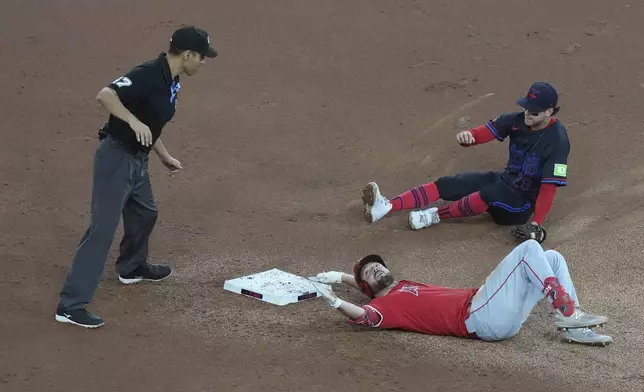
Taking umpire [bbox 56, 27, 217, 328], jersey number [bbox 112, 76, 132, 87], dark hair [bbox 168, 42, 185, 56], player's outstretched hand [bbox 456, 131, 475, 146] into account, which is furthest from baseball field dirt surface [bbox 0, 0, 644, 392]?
dark hair [bbox 168, 42, 185, 56]

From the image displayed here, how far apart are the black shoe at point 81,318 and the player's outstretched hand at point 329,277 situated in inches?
64.1

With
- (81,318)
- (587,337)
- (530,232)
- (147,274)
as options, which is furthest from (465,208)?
(81,318)

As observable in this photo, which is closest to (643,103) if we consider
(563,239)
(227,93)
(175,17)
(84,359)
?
(563,239)

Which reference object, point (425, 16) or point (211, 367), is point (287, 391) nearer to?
point (211, 367)

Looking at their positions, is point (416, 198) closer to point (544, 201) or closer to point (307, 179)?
point (544, 201)

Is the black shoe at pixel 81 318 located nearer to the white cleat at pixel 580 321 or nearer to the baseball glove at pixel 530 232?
the white cleat at pixel 580 321

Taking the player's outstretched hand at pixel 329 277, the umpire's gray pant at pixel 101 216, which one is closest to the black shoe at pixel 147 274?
the umpire's gray pant at pixel 101 216

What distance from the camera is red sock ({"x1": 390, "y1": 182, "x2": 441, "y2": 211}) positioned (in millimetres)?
8695

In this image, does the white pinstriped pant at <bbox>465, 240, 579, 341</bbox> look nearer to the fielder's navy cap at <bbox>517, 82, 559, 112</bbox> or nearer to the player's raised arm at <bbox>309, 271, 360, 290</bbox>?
the player's raised arm at <bbox>309, 271, 360, 290</bbox>

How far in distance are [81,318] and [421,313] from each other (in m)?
2.23

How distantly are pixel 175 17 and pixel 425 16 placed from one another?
10.2 feet

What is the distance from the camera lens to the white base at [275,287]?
22.8 feet

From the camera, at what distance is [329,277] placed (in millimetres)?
7164

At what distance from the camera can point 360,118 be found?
34.7ft
